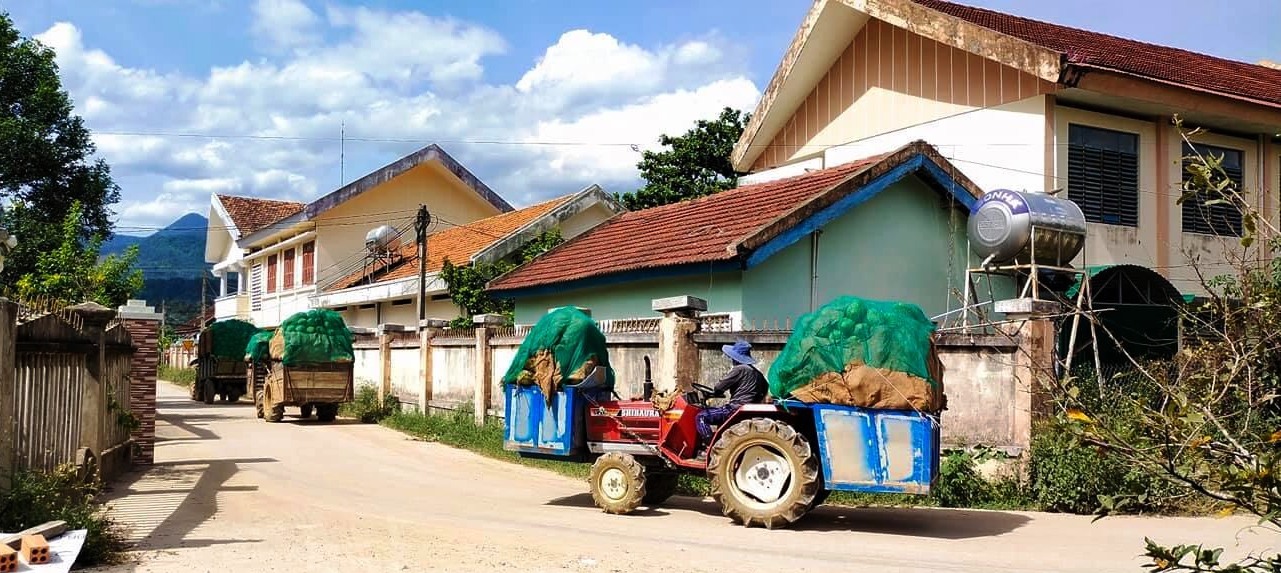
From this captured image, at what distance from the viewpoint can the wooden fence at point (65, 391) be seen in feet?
26.9

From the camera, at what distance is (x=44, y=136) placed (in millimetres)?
27578

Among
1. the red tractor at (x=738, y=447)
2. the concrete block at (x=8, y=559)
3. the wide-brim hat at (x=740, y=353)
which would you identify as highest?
the wide-brim hat at (x=740, y=353)

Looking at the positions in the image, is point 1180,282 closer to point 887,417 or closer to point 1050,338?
point 1050,338

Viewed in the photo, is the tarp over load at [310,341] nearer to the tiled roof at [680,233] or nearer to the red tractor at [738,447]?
the tiled roof at [680,233]

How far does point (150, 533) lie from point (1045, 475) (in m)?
8.29

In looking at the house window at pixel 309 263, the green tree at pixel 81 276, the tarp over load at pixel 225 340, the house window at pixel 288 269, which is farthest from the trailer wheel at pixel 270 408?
the house window at pixel 288 269

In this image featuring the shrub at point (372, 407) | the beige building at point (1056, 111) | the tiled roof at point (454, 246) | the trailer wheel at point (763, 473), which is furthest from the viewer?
the tiled roof at point (454, 246)

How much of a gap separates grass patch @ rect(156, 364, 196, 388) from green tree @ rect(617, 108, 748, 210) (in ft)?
62.9

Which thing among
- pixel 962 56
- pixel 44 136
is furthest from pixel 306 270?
pixel 962 56

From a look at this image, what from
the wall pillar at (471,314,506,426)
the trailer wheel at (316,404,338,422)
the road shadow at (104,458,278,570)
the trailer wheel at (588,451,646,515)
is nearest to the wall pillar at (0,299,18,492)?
the road shadow at (104,458,278,570)

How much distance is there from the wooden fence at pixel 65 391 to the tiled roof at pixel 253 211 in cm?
2993

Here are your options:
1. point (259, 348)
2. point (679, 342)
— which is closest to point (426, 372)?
point (259, 348)

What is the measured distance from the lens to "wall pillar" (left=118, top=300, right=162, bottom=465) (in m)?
14.2

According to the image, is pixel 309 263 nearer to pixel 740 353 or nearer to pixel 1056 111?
pixel 1056 111
